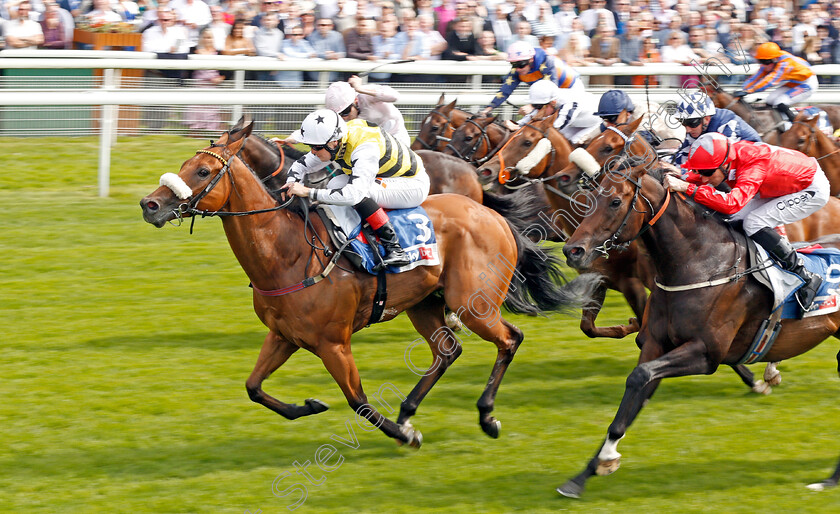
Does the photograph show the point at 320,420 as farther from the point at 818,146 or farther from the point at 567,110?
the point at 818,146

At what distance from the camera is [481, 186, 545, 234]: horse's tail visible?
7.30 meters

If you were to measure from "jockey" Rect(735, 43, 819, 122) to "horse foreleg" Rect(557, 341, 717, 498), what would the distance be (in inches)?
224

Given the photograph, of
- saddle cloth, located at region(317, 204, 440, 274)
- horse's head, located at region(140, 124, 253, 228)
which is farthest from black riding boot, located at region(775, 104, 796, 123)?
horse's head, located at region(140, 124, 253, 228)

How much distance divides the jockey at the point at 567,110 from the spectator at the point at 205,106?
3894 millimetres

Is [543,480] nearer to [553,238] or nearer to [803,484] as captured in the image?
[803,484]

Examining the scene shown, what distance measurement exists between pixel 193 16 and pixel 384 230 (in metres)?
6.74

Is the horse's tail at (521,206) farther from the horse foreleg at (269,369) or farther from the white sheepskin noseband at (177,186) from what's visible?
the white sheepskin noseband at (177,186)

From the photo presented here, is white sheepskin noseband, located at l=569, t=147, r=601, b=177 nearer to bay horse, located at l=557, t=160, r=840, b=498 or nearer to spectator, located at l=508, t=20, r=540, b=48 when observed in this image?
bay horse, located at l=557, t=160, r=840, b=498

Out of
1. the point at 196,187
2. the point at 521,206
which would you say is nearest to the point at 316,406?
the point at 196,187

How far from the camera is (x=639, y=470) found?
5.15 metres

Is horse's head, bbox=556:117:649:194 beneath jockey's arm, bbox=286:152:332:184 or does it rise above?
beneath

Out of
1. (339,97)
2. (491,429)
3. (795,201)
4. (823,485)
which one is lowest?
(491,429)

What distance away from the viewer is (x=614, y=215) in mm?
4844

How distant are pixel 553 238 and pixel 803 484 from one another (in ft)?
10.6
